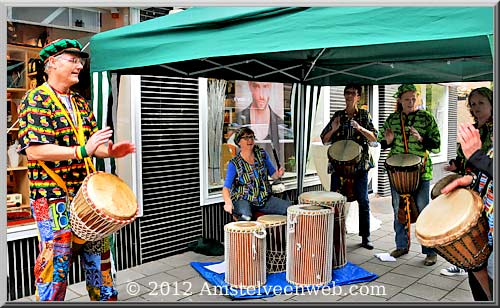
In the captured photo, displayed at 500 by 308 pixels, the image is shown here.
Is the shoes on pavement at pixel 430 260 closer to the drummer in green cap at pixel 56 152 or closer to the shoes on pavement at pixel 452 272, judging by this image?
the shoes on pavement at pixel 452 272

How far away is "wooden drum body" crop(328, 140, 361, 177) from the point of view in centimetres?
481

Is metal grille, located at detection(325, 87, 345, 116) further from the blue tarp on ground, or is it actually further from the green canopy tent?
the blue tarp on ground

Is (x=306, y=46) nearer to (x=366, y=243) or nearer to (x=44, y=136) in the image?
(x=44, y=136)

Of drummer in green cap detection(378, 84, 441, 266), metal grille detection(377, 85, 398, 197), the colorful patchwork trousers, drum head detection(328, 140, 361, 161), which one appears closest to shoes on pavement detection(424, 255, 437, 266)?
drummer in green cap detection(378, 84, 441, 266)

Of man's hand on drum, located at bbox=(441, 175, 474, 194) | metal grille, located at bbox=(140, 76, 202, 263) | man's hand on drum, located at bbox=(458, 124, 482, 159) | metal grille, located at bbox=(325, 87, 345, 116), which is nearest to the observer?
man's hand on drum, located at bbox=(458, 124, 482, 159)

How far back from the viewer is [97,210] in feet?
8.89

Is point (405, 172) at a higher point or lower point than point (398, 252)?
higher

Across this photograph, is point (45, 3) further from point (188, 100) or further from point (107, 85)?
point (188, 100)

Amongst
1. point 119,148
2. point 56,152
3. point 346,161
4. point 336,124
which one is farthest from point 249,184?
point 56,152

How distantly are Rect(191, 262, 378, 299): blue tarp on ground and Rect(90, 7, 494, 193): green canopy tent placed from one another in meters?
1.55

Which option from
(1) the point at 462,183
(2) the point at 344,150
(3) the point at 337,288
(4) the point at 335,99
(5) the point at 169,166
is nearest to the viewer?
(1) the point at 462,183

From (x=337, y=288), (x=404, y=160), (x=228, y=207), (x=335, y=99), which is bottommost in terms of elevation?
(x=337, y=288)

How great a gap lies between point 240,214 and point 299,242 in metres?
0.62

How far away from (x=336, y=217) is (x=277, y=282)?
2.48 ft
